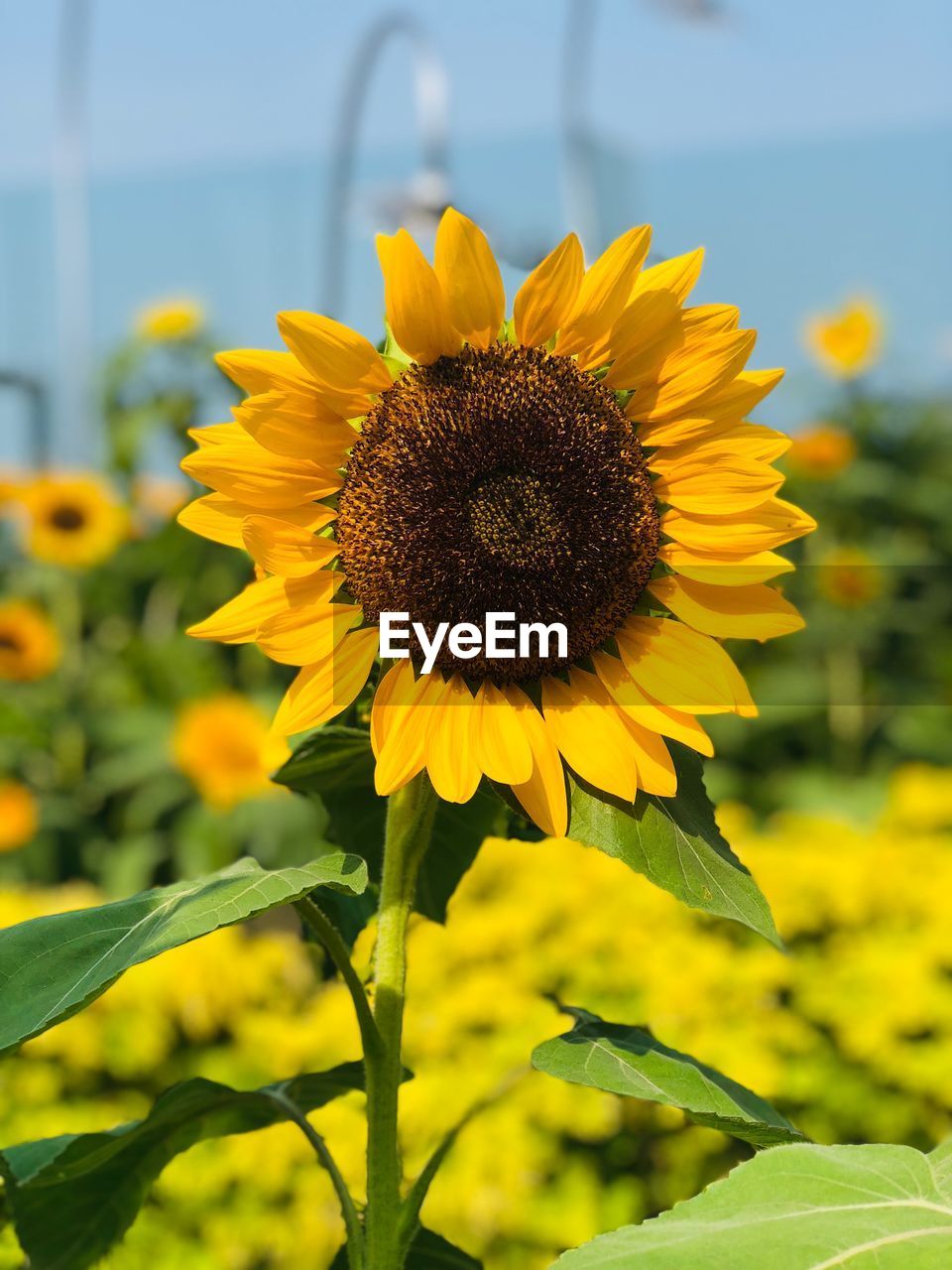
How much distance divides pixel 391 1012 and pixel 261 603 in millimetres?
220

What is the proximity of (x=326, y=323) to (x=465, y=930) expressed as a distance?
172 cm

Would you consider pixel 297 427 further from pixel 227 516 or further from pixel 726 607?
pixel 726 607

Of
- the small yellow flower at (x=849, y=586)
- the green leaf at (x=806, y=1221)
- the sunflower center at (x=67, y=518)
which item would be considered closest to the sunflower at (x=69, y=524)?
the sunflower center at (x=67, y=518)

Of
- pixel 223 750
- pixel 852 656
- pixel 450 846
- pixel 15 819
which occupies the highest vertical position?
pixel 450 846

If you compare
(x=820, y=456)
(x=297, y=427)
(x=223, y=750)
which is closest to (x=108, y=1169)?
(x=297, y=427)

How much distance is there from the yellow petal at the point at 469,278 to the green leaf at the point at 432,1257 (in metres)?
0.53

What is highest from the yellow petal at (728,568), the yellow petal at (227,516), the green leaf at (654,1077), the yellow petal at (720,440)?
the yellow petal at (720,440)

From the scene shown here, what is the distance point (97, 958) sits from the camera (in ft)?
2.27

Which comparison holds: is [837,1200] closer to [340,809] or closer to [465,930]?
[340,809]

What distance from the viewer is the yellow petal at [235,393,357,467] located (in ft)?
2.39

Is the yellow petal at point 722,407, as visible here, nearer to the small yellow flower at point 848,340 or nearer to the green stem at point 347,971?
the green stem at point 347,971

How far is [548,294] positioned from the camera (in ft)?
2.38

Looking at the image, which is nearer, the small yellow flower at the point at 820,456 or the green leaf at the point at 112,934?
the green leaf at the point at 112,934

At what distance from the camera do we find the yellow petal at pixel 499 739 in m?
0.70
